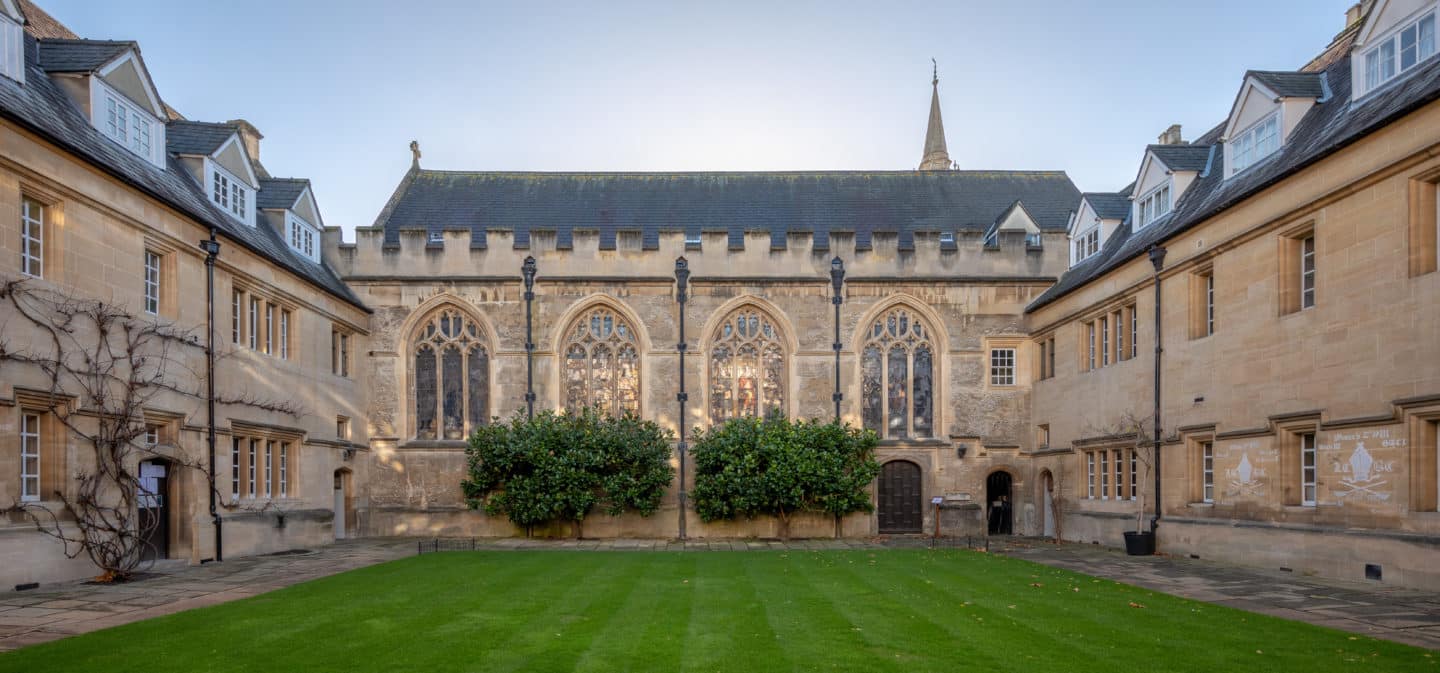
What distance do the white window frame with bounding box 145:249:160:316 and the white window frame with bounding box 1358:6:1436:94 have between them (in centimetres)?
1952

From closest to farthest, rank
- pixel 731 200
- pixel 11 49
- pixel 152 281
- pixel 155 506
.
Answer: pixel 11 49 < pixel 155 506 < pixel 152 281 < pixel 731 200

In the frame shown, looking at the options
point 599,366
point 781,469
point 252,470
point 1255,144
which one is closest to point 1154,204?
point 1255,144

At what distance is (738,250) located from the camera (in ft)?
81.5

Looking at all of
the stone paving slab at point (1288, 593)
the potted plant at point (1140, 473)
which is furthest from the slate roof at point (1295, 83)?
the stone paving slab at point (1288, 593)

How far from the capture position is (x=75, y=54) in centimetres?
1548

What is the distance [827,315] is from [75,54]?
16.7m

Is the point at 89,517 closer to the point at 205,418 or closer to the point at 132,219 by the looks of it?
the point at 205,418

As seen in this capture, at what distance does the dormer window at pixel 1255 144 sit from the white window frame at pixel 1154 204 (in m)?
2.20

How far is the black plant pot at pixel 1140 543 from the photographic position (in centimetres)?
1777

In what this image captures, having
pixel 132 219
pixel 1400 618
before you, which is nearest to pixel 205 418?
pixel 132 219

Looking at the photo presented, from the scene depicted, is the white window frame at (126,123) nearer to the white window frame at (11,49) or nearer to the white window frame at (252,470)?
the white window frame at (11,49)

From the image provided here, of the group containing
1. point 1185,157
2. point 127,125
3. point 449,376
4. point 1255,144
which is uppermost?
point 1185,157

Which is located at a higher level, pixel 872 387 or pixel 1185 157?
pixel 1185 157

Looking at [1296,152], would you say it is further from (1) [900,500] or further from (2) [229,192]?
(2) [229,192]
